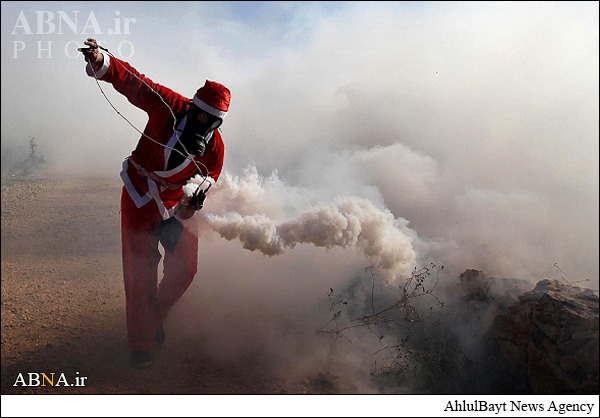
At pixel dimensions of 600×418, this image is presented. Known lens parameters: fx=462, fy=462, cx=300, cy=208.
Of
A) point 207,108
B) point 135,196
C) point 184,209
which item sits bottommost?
point 184,209

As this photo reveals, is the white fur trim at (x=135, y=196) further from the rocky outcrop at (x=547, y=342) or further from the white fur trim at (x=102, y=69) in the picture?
the rocky outcrop at (x=547, y=342)

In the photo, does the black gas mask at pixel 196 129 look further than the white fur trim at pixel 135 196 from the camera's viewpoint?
No

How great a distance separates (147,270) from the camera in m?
3.92

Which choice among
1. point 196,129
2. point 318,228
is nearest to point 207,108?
point 196,129

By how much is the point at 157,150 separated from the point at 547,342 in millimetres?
3716

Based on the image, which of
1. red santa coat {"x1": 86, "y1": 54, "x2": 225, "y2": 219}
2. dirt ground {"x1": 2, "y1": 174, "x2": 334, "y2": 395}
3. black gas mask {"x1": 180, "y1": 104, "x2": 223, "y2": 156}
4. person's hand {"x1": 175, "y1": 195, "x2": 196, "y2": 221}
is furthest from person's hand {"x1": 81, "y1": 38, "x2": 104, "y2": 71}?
dirt ground {"x1": 2, "y1": 174, "x2": 334, "y2": 395}

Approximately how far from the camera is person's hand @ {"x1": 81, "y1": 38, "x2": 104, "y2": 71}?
3322mm

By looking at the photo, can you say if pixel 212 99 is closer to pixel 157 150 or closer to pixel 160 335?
pixel 157 150

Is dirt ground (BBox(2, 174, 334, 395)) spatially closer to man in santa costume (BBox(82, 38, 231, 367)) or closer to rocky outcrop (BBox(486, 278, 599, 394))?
man in santa costume (BBox(82, 38, 231, 367))

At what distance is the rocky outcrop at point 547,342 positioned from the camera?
385 centimetres

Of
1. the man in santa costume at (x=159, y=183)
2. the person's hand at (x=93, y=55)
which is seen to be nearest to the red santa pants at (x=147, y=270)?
the man in santa costume at (x=159, y=183)

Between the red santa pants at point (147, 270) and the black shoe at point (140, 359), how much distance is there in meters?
0.04

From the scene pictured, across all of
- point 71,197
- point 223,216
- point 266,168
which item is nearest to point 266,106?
point 266,168

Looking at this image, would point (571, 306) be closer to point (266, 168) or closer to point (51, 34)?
point (266, 168)
